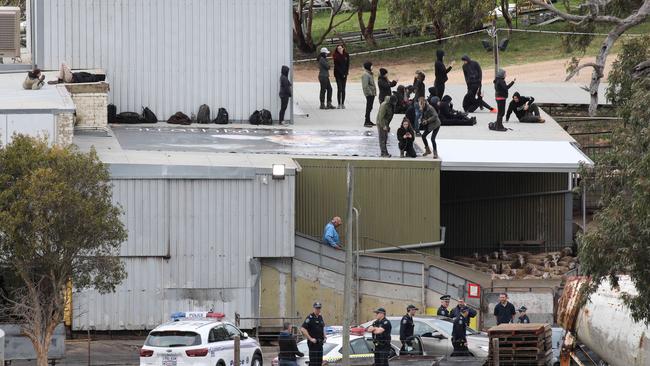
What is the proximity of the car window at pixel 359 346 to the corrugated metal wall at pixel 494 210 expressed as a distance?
15.9 meters

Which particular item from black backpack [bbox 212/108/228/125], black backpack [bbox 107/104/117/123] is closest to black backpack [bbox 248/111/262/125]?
black backpack [bbox 212/108/228/125]

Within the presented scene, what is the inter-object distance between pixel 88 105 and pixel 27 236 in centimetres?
1170

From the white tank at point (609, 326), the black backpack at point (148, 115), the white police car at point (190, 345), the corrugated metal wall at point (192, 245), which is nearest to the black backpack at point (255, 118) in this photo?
the black backpack at point (148, 115)

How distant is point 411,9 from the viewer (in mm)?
71062

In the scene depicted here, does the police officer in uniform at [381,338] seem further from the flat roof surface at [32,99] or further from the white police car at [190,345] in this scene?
the flat roof surface at [32,99]

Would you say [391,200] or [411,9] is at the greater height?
[411,9]

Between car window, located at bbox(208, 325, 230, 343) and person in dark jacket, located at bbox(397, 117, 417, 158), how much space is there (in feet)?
36.0

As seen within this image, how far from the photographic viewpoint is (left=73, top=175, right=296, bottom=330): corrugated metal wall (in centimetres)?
3553

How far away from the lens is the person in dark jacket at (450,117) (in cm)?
4556

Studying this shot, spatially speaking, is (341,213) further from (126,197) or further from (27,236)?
(27,236)

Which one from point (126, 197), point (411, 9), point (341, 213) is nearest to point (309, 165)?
point (341, 213)

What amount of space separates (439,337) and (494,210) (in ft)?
51.2

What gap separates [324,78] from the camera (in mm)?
48062

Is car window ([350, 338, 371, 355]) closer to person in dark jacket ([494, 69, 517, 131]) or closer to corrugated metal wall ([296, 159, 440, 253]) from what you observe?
corrugated metal wall ([296, 159, 440, 253])
